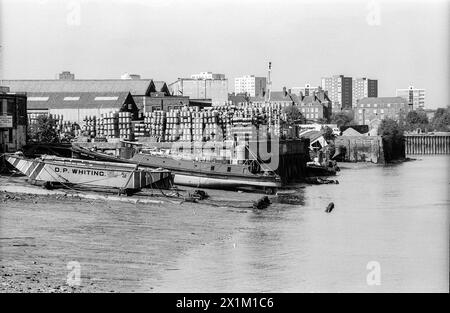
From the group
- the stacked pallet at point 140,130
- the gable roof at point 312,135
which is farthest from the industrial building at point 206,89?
the stacked pallet at point 140,130

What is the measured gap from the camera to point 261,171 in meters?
70.9

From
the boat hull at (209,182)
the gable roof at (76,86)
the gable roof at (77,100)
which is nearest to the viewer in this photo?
the boat hull at (209,182)

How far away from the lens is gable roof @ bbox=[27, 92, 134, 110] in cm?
9800

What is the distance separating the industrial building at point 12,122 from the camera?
5528cm

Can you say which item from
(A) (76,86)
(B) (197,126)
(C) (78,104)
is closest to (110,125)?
(B) (197,126)

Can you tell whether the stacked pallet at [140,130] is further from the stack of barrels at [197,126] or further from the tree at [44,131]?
the tree at [44,131]

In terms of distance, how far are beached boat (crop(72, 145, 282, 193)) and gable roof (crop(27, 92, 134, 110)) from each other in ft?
114

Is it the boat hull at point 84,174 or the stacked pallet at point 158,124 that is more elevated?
the stacked pallet at point 158,124

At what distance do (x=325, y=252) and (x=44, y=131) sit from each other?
49.6 m

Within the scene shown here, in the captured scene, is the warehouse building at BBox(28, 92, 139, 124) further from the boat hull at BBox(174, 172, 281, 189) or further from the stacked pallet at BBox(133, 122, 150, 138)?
the boat hull at BBox(174, 172, 281, 189)

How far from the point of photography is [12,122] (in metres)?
56.3

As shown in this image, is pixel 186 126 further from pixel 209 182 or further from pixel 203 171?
pixel 209 182

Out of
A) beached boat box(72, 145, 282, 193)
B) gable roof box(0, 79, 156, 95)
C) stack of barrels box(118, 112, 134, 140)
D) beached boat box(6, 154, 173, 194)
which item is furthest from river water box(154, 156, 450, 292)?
gable roof box(0, 79, 156, 95)

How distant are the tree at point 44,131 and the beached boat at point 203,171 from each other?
1451cm
